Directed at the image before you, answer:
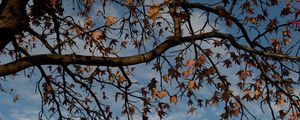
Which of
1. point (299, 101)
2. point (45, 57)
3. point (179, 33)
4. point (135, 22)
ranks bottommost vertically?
point (299, 101)

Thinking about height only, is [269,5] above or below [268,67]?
above

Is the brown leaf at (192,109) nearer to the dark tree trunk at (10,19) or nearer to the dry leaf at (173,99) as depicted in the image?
the dry leaf at (173,99)

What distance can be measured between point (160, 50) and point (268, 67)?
9.10 feet

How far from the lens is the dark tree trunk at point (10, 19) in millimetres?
6039

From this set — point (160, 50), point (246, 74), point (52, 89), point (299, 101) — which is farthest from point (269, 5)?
point (52, 89)

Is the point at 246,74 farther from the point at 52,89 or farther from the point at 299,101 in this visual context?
the point at 52,89

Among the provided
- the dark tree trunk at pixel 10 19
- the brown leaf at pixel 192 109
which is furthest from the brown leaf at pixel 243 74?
the dark tree trunk at pixel 10 19

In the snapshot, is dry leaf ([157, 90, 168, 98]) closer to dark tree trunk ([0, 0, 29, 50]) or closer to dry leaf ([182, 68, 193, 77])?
dry leaf ([182, 68, 193, 77])

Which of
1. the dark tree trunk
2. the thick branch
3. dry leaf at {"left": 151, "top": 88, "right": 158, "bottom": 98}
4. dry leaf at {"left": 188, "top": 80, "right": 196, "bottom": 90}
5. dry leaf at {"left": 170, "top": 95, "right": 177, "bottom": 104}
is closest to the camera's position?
the thick branch

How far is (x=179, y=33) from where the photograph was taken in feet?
19.7

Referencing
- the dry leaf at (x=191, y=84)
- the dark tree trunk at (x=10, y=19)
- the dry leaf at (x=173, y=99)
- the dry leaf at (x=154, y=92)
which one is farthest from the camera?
the dry leaf at (x=173, y=99)

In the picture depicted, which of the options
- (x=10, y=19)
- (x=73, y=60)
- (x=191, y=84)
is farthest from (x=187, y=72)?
(x=10, y=19)

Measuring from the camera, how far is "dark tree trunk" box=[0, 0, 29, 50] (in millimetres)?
6039

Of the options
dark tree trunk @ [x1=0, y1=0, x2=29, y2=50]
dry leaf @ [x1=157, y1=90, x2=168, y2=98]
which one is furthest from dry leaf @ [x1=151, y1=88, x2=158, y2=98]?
dark tree trunk @ [x1=0, y1=0, x2=29, y2=50]
